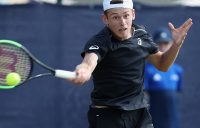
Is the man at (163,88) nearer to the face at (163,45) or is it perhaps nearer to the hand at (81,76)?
the face at (163,45)

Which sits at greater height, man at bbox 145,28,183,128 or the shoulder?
the shoulder

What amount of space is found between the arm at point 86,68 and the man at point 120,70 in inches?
5.6

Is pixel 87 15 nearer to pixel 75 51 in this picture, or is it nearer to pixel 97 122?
pixel 75 51

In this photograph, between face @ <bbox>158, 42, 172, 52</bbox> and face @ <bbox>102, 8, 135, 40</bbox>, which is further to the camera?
face @ <bbox>158, 42, 172, 52</bbox>

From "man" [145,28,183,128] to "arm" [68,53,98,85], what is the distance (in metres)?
3.22

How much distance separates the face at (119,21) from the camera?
491cm

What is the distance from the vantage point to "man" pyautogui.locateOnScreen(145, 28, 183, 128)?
786 cm

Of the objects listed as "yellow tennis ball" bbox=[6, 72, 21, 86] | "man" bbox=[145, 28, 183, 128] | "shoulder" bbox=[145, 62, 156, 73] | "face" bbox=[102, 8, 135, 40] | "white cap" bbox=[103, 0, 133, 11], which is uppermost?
"white cap" bbox=[103, 0, 133, 11]

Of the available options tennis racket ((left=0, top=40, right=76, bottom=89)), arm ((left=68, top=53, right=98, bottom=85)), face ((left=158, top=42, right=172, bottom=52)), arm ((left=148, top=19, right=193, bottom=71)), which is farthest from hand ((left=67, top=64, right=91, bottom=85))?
face ((left=158, top=42, right=172, bottom=52))

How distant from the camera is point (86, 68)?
4.44 m

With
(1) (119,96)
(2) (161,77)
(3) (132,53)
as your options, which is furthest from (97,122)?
(2) (161,77)

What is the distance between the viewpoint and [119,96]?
5.06 metres

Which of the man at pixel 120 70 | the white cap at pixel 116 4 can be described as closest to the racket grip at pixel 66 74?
the man at pixel 120 70

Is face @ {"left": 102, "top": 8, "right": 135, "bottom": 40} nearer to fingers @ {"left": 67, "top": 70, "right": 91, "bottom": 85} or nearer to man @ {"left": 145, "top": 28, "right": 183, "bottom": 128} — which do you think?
fingers @ {"left": 67, "top": 70, "right": 91, "bottom": 85}
